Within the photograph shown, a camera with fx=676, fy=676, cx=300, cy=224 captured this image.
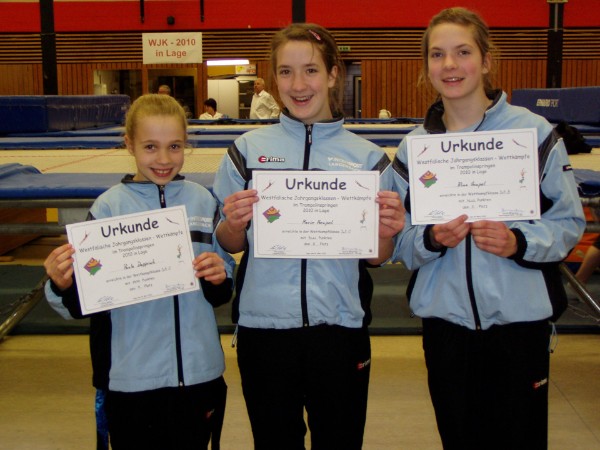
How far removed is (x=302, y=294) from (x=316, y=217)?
221 mm

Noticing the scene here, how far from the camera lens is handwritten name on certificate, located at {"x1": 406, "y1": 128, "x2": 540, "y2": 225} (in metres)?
1.84

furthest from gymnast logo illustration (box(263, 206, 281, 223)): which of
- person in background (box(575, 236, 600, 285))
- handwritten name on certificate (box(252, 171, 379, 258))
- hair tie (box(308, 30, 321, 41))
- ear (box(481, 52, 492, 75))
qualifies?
person in background (box(575, 236, 600, 285))

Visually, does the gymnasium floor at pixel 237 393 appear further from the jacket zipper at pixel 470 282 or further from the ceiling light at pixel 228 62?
the ceiling light at pixel 228 62

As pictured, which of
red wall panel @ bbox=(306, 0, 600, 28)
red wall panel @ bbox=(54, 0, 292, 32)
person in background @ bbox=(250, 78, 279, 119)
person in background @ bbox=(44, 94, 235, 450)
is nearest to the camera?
person in background @ bbox=(44, 94, 235, 450)

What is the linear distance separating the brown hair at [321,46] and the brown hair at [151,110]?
0.32m

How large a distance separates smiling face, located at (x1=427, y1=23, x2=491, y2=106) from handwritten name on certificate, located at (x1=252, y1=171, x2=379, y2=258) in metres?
0.34

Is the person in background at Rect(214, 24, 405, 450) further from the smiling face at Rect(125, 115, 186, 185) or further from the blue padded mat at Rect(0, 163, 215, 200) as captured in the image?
the blue padded mat at Rect(0, 163, 215, 200)

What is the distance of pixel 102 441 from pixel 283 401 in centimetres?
63

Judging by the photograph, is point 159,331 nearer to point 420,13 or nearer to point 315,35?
point 315,35

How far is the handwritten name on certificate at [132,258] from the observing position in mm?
1896

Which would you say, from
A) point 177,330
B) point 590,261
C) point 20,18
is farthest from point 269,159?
point 20,18

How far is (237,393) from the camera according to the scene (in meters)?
3.46
